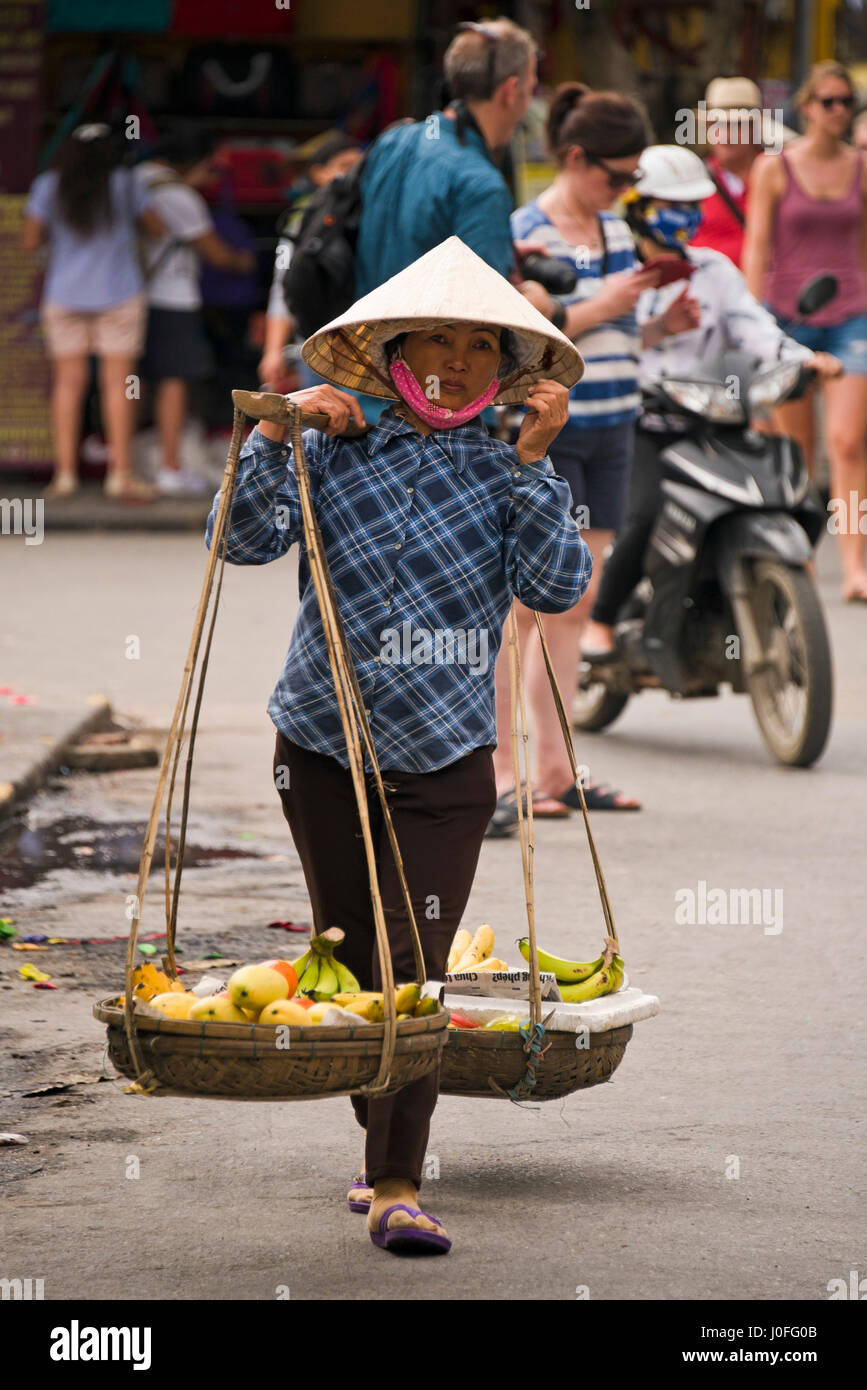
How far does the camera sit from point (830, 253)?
469 inches

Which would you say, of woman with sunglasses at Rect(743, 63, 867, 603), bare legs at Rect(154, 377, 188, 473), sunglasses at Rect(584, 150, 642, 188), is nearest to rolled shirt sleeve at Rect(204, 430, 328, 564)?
sunglasses at Rect(584, 150, 642, 188)

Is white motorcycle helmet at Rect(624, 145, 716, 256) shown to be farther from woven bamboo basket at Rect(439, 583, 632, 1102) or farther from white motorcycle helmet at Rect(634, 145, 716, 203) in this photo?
woven bamboo basket at Rect(439, 583, 632, 1102)

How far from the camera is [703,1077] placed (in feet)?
15.7

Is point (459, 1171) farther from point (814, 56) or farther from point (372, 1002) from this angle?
point (814, 56)

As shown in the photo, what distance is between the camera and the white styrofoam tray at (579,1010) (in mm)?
4066

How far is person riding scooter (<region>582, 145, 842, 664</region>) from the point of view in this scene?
25.7 ft

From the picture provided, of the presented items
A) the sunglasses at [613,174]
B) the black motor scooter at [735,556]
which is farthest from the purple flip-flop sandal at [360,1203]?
the black motor scooter at [735,556]

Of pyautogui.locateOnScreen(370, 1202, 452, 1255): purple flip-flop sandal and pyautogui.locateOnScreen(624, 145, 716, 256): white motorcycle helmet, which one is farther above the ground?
pyautogui.locateOnScreen(624, 145, 716, 256): white motorcycle helmet

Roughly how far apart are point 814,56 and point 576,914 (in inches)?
471

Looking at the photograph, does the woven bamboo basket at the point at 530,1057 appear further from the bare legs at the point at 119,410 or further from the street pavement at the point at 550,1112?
the bare legs at the point at 119,410

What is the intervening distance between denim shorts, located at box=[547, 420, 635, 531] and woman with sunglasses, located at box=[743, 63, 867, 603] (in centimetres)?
454

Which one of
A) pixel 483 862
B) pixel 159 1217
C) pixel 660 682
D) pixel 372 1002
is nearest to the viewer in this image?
pixel 372 1002

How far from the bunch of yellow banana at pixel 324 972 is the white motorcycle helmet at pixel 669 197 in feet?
14.5

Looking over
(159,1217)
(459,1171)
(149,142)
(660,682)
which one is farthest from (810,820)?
(149,142)
